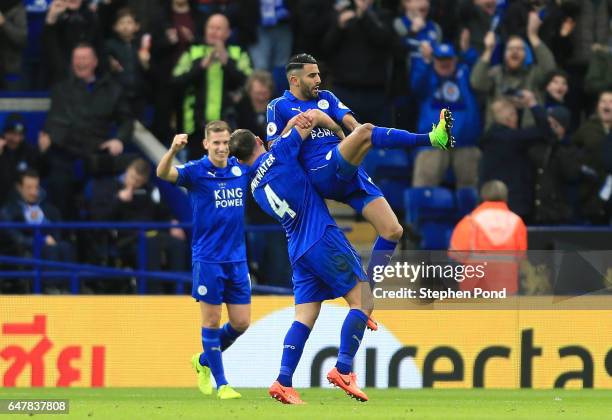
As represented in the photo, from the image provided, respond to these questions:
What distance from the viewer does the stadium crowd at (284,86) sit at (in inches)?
765

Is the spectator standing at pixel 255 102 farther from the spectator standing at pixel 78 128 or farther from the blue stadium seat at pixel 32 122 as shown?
the blue stadium seat at pixel 32 122

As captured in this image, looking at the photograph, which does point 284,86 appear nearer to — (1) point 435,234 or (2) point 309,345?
(1) point 435,234

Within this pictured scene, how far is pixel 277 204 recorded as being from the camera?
13.7m

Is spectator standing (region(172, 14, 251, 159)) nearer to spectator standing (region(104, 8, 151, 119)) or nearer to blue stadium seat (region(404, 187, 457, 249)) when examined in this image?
spectator standing (region(104, 8, 151, 119))

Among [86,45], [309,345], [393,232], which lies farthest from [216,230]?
[86,45]

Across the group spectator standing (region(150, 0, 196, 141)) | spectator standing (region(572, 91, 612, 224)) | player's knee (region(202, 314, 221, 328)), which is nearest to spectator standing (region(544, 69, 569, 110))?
spectator standing (region(572, 91, 612, 224))

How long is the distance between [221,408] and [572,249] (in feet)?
19.7

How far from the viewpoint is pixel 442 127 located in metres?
12.6

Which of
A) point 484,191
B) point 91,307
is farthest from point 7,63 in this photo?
point 484,191

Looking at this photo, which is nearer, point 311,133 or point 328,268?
point 328,268

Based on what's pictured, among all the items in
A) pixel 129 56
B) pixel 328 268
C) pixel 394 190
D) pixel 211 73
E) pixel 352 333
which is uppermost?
pixel 129 56

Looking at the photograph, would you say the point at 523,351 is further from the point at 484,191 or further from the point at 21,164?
the point at 21,164

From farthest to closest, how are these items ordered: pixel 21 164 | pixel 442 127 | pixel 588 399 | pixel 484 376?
pixel 21 164 → pixel 484 376 → pixel 588 399 → pixel 442 127

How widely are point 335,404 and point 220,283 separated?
1861mm
